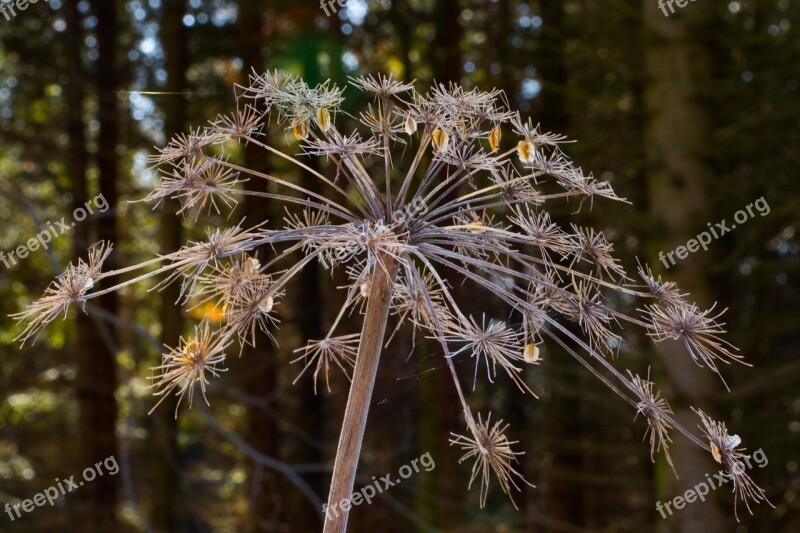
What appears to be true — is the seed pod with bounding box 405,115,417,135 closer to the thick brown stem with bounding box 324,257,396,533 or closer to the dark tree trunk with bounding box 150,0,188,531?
the thick brown stem with bounding box 324,257,396,533

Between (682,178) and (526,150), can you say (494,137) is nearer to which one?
(526,150)

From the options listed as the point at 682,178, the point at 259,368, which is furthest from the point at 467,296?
the point at 259,368

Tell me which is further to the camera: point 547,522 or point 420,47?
point 420,47

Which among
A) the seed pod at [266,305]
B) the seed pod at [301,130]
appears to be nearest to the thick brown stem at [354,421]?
the seed pod at [266,305]

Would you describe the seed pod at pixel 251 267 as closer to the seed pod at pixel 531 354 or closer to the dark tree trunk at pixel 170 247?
the seed pod at pixel 531 354

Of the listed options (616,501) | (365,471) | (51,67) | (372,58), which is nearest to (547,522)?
(365,471)

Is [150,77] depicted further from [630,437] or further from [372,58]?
[630,437]

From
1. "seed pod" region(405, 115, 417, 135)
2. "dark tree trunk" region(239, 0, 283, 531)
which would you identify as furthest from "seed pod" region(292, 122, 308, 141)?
"dark tree trunk" region(239, 0, 283, 531)
